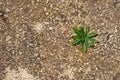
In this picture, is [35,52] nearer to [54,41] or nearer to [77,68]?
[54,41]

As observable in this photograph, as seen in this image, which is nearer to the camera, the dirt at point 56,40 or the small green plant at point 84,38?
the dirt at point 56,40

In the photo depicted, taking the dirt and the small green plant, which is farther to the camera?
the small green plant

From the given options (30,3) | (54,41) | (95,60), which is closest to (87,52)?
(95,60)

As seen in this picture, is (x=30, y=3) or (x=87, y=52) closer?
(x=87, y=52)
